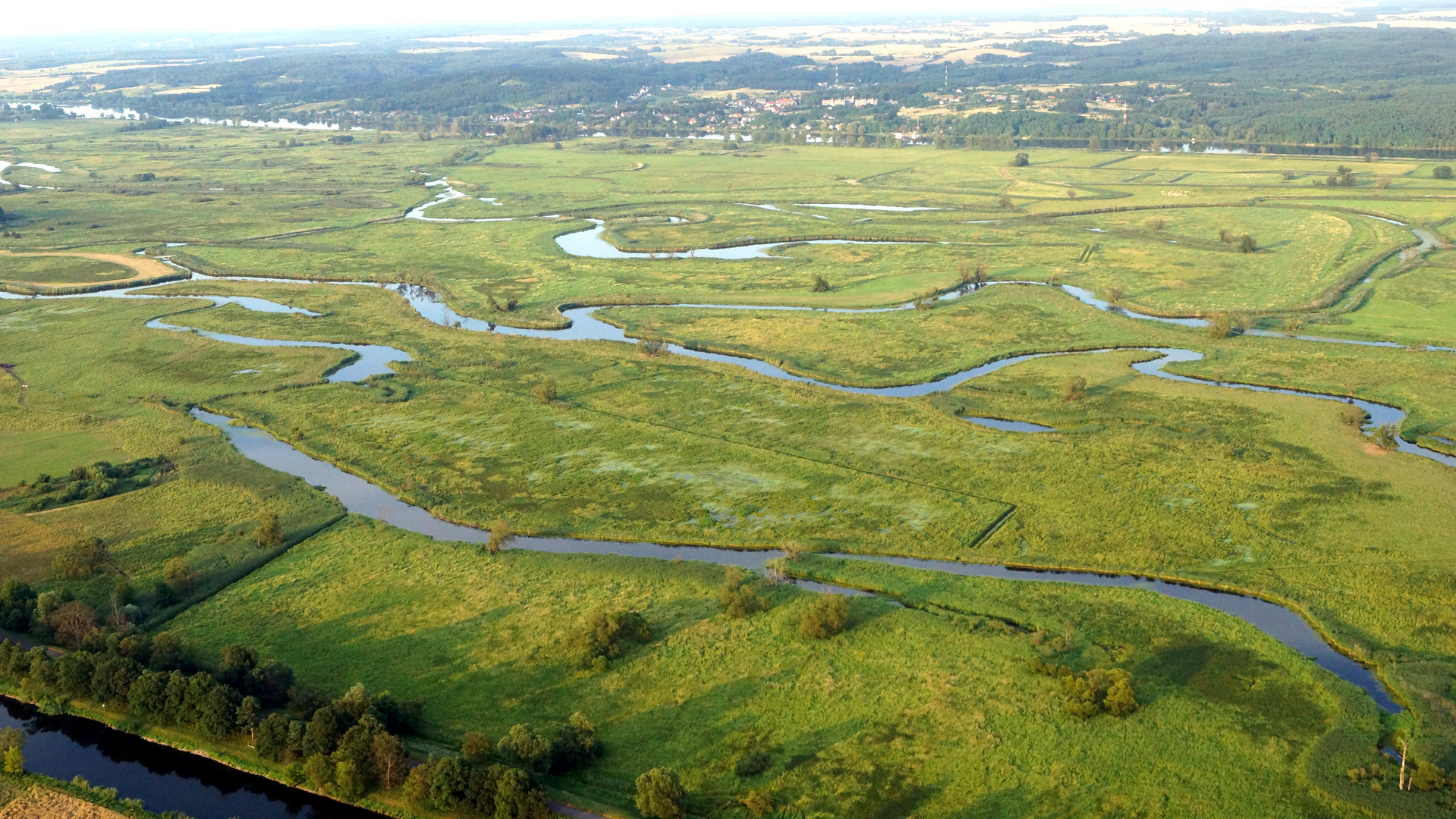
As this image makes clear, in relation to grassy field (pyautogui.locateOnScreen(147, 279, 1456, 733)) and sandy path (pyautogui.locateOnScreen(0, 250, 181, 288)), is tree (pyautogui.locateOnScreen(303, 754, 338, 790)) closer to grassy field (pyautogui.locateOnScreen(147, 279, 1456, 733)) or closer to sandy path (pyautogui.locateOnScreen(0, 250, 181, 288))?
grassy field (pyautogui.locateOnScreen(147, 279, 1456, 733))

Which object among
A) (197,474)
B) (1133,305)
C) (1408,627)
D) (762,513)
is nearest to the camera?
(1408,627)

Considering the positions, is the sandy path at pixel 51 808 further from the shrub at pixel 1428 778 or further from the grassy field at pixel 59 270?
the grassy field at pixel 59 270

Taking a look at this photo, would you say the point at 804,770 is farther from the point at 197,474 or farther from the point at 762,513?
the point at 197,474

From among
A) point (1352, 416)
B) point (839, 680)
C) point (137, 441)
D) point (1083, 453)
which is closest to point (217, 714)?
point (839, 680)

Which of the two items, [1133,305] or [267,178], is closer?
[1133,305]

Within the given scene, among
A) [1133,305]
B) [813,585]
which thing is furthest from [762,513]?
[1133,305]

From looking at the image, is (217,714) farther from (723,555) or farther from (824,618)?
(723,555)
